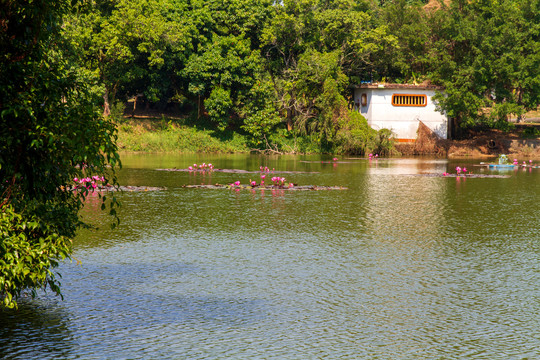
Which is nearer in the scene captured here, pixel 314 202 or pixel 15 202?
pixel 15 202

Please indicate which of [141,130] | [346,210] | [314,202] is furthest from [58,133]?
[141,130]

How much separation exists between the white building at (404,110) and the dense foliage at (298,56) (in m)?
2.34

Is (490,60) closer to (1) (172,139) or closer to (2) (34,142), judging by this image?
(1) (172,139)

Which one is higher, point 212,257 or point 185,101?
point 185,101

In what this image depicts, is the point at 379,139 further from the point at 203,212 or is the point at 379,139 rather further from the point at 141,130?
the point at 203,212

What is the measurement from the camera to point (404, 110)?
77812mm

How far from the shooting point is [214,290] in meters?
17.0

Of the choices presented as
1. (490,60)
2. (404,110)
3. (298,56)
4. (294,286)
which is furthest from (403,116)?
(294,286)

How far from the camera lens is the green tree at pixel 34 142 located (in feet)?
41.3

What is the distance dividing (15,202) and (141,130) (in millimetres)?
66897

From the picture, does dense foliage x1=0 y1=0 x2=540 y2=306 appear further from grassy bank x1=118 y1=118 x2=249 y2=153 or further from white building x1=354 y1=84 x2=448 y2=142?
white building x1=354 y1=84 x2=448 y2=142

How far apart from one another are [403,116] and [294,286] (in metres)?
63.2

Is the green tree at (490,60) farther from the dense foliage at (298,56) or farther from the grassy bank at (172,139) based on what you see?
the grassy bank at (172,139)

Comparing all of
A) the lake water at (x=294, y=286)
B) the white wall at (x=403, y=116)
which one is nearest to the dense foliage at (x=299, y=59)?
the white wall at (x=403, y=116)
